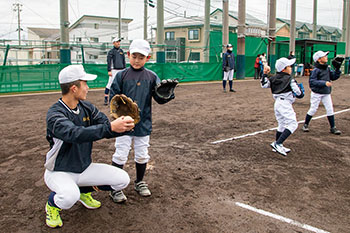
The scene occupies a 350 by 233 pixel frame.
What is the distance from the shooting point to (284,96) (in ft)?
18.6

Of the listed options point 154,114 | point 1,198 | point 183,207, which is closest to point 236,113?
point 154,114

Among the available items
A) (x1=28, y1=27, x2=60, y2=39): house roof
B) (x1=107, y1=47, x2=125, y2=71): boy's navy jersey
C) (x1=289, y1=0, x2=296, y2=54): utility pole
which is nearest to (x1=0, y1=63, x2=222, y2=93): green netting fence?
(x1=107, y1=47, x2=125, y2=71): boy's navy jersey

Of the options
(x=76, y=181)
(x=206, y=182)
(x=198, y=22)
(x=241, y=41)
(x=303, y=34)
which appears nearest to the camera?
(x=76, y=181)

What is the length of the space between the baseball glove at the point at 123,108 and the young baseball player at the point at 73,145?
17 centimetres

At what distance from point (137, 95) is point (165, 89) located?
33 cm

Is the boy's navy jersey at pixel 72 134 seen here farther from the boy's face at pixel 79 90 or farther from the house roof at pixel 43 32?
the house roof at pixel 43 32

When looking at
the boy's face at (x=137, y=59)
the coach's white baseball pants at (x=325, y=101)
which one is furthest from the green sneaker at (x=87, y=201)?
the coach's white baseball pants at (x=325, y=101)

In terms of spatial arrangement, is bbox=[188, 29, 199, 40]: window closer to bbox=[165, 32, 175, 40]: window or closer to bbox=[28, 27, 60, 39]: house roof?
bbox=[165, 32, 175, 40]: window

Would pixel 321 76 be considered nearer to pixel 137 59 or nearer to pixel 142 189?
pixel 137 59

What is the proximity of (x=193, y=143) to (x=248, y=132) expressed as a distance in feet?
4.98

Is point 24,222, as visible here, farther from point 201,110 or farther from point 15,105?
point 15,105

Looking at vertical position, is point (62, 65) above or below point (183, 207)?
above

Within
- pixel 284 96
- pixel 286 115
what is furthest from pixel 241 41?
pixel 286 115

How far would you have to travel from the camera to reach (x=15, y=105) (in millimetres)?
10992
